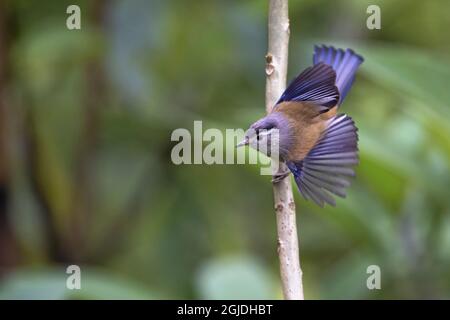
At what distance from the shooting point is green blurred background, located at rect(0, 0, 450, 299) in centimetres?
271

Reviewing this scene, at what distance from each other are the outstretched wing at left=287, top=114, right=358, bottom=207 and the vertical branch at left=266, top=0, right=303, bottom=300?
4cm

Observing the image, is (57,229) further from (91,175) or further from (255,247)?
(255,247)

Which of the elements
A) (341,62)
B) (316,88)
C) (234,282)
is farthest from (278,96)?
(234,282)

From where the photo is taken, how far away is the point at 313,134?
1.20 meters

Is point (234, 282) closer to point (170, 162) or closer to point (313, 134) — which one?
point (170, 162)

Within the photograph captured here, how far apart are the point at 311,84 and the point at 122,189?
212 centimetres

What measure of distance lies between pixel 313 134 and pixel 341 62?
0.26 m

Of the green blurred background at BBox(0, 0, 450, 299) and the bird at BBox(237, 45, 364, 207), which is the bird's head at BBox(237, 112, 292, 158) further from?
the green blurred background at BBox(0, 0, 450, 299)

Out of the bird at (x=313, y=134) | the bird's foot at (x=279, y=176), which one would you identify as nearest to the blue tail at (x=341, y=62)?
the bird at (x=313, y=134)

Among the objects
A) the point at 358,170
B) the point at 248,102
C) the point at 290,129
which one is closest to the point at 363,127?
the point at 358,170

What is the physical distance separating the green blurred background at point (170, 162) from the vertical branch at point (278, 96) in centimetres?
144

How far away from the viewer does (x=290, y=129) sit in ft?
3.91

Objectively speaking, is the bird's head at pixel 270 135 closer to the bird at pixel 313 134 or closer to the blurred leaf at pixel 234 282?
the bird at pixel 313 134

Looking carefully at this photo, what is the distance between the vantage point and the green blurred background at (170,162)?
8.87 feet
